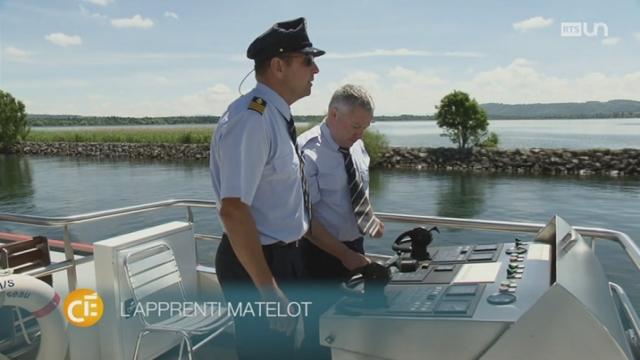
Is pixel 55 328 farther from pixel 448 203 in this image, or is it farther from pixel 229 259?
pixel 448 203

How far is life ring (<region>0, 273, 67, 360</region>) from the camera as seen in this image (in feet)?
7.61

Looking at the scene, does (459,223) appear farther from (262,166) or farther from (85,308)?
(85,308)

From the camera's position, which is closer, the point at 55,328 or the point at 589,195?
the point at 55,328

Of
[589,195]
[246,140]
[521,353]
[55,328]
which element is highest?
[246,140]

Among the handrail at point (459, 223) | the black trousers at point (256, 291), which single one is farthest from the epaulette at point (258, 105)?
the handrail at point (459, 223)

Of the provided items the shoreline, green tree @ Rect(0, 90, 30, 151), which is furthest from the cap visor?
green tree @ Rect(0, 90, 30, 151)

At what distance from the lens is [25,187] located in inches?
1049

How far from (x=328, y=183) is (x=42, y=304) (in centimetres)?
148

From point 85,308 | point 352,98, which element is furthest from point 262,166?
point 85,308

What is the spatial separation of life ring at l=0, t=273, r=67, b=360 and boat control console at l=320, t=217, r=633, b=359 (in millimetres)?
1667

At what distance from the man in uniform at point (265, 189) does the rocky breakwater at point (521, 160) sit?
1054 inches

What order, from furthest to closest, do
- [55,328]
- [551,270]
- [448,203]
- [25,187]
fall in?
1. [25,187]
2. [448,203]
3. [55,328]
4. [551,270]

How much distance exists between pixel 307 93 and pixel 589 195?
2114 centimetres

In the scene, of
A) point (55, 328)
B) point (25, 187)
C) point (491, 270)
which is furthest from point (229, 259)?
point (25, 187)
